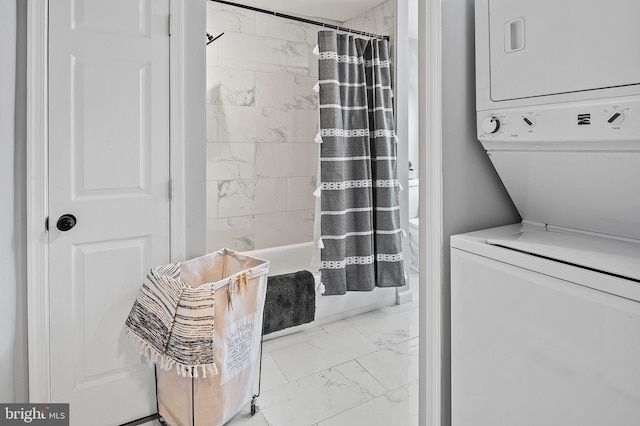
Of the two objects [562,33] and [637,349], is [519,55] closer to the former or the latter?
[562,33]

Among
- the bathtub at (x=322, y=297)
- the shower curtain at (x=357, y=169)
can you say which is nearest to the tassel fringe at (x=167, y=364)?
the bathtub at (x=322, y=297)

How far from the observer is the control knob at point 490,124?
44.9 inches

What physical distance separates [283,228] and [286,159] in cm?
64

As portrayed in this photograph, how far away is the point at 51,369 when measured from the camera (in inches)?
64.6

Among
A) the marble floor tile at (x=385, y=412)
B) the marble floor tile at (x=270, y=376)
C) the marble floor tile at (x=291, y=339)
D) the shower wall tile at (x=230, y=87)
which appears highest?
the shower wall tile at (x=230, y=87)

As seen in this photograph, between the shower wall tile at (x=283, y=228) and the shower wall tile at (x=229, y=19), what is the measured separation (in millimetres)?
1594

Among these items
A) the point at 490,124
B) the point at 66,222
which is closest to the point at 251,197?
the point at 66,222

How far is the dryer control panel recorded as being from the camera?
867 millimetres

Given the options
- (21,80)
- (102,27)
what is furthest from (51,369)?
(102,27)

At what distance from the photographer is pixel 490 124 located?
45.4 inches

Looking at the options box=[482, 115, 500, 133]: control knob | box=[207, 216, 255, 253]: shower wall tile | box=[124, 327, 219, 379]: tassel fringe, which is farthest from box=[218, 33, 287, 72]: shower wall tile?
box=[482, 115, 500, 133]: control knob

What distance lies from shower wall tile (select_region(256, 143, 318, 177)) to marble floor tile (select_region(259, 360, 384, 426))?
195 cm

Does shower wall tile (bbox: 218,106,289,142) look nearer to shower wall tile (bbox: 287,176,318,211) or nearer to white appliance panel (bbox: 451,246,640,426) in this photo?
shower wall tile (bbox: 287,176,318,211)

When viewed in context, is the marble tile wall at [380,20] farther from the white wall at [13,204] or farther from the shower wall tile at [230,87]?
the white wall at [13,204]
